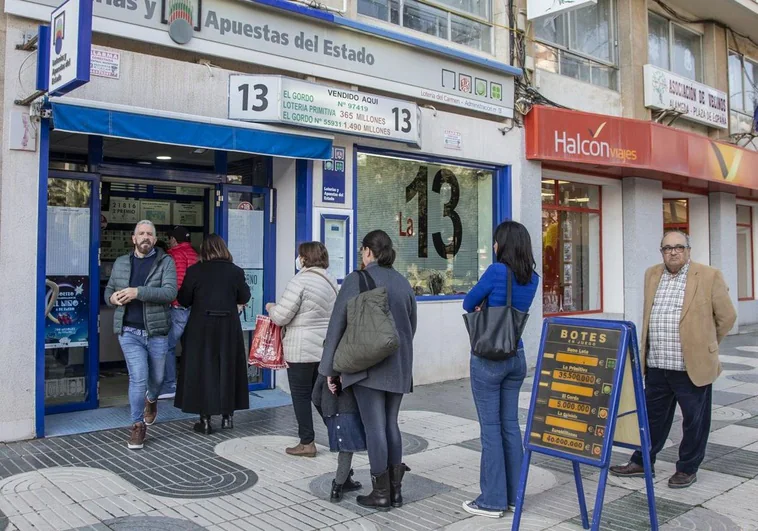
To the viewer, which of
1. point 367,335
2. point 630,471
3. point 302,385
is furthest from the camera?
point 302,385

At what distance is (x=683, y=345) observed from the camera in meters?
5.02

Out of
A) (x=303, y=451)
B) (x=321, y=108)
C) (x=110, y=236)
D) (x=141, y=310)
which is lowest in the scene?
(x=303, y=451)

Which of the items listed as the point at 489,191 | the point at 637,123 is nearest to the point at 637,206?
the point at 637,123

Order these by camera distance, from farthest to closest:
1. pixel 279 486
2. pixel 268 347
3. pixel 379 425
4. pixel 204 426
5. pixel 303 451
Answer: pixel 204 426 → pixel 268 347 → pixel 303 451 → pixel 279 486 → pixel 379 425

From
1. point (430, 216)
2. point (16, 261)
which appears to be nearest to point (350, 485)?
point (16, 261)

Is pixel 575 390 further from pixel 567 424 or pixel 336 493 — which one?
pixel 336 493

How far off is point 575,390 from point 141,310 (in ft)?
11.8

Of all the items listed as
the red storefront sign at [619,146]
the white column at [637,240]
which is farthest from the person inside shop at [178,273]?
the white column at [637,240]

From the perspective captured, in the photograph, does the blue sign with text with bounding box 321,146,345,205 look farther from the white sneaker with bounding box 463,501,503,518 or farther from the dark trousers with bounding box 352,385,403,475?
the white sneaker with bounding box 463,501,503,518

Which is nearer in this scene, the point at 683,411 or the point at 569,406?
the point at 569,406

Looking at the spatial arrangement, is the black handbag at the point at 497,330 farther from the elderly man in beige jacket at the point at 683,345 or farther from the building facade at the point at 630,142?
the building facade at the point at 630,142

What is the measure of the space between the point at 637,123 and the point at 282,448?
26.8ft

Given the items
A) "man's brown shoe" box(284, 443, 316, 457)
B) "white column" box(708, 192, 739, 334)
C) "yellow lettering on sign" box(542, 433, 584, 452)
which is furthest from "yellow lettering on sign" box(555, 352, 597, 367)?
"white column" box(708, 192, 739, 334)

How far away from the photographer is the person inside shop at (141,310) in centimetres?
586
